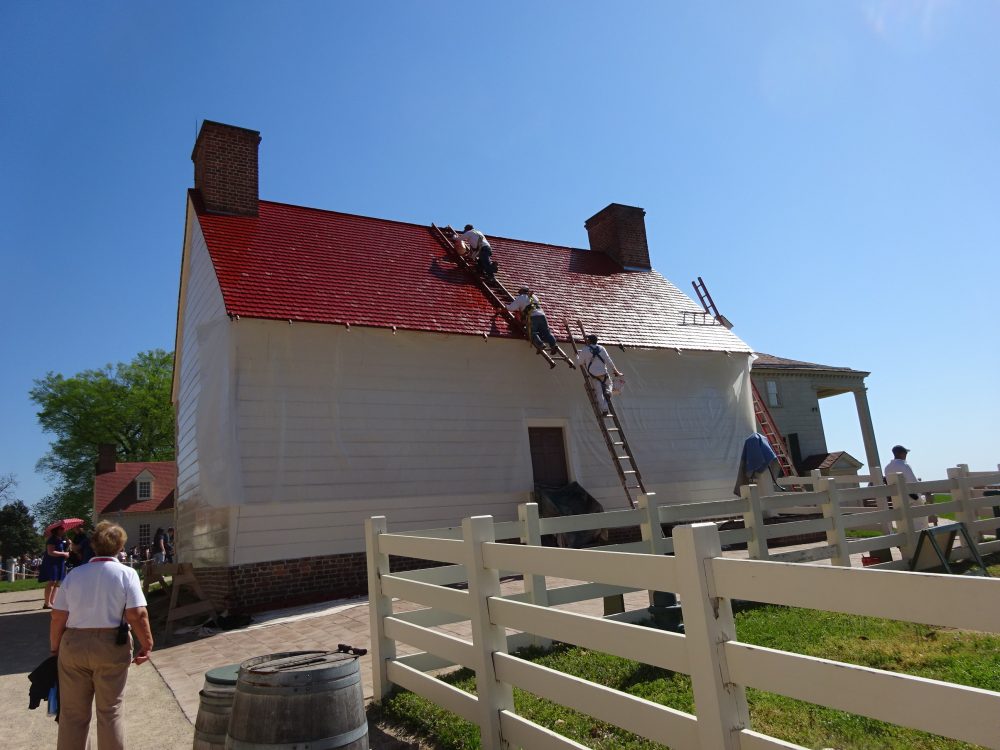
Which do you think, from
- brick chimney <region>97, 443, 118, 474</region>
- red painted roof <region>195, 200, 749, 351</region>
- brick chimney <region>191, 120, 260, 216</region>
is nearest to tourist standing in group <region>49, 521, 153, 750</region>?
red painted roof <region>195, 200, 749, 351</region>

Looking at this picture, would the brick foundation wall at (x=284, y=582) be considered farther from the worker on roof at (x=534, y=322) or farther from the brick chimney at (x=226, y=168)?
the brick chimney at (x=226, y=168)

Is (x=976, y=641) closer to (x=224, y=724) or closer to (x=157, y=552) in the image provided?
(x=224, y=724)

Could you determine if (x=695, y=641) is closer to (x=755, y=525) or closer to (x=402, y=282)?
(x=755, y=525)

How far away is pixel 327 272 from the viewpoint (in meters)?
13.7

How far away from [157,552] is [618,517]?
2632 centimetres

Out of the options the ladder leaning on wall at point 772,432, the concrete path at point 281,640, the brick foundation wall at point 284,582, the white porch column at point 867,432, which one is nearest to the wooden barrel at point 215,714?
the concrete path at point 281,640

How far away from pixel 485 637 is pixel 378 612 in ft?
5.82

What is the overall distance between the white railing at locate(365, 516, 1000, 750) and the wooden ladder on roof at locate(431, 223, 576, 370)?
965cm

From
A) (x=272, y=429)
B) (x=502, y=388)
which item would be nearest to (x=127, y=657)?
(x=272, y=429)

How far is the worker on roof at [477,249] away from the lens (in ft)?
53.0

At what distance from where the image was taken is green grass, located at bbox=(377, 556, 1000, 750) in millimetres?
3658

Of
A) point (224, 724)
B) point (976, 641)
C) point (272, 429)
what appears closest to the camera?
point (224, 724)

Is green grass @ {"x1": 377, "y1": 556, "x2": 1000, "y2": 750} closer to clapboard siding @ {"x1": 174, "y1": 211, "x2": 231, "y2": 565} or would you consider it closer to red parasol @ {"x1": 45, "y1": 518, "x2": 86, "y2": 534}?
clapboard siding @ {"x1": 174, "y1": 211, "x2": 231, "y2": 565}

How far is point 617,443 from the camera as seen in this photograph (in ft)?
44.4
